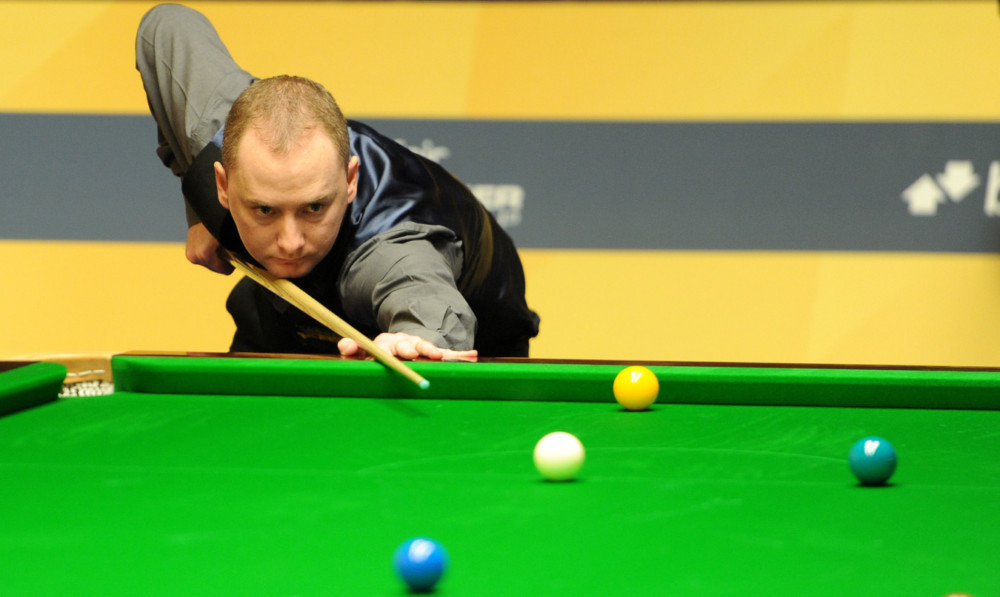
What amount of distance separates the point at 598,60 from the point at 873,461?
3675mm

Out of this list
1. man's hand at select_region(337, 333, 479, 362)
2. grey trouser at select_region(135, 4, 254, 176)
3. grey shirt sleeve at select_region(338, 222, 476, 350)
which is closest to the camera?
man's hand at select_region(337, 333, 479, 362)

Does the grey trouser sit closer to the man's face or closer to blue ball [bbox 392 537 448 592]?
the man's face

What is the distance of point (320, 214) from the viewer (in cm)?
239

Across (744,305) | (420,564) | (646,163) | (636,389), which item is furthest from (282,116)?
(744,305)

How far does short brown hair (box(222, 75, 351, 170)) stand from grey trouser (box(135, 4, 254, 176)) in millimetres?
322

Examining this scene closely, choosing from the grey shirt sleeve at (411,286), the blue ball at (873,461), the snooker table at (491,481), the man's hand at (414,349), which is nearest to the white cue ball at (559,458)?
the snooker table at (491,481)

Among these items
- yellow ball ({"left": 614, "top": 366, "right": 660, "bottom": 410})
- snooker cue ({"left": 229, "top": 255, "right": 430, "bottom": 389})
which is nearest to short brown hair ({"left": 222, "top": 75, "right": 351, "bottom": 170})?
snooker cue ({"left": 229, "top": 255, "right": 430, "bottom": 389})

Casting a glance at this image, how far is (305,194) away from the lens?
232cm

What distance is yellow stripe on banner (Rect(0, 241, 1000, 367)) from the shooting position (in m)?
4.62

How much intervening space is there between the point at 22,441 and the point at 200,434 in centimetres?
25

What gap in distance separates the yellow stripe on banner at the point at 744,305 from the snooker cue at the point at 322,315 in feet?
7.44

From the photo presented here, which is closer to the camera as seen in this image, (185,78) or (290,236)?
(290,236)

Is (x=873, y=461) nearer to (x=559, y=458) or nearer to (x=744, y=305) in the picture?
(x=559, y=458)

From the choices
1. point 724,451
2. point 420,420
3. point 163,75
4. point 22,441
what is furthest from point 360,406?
point 163,75
